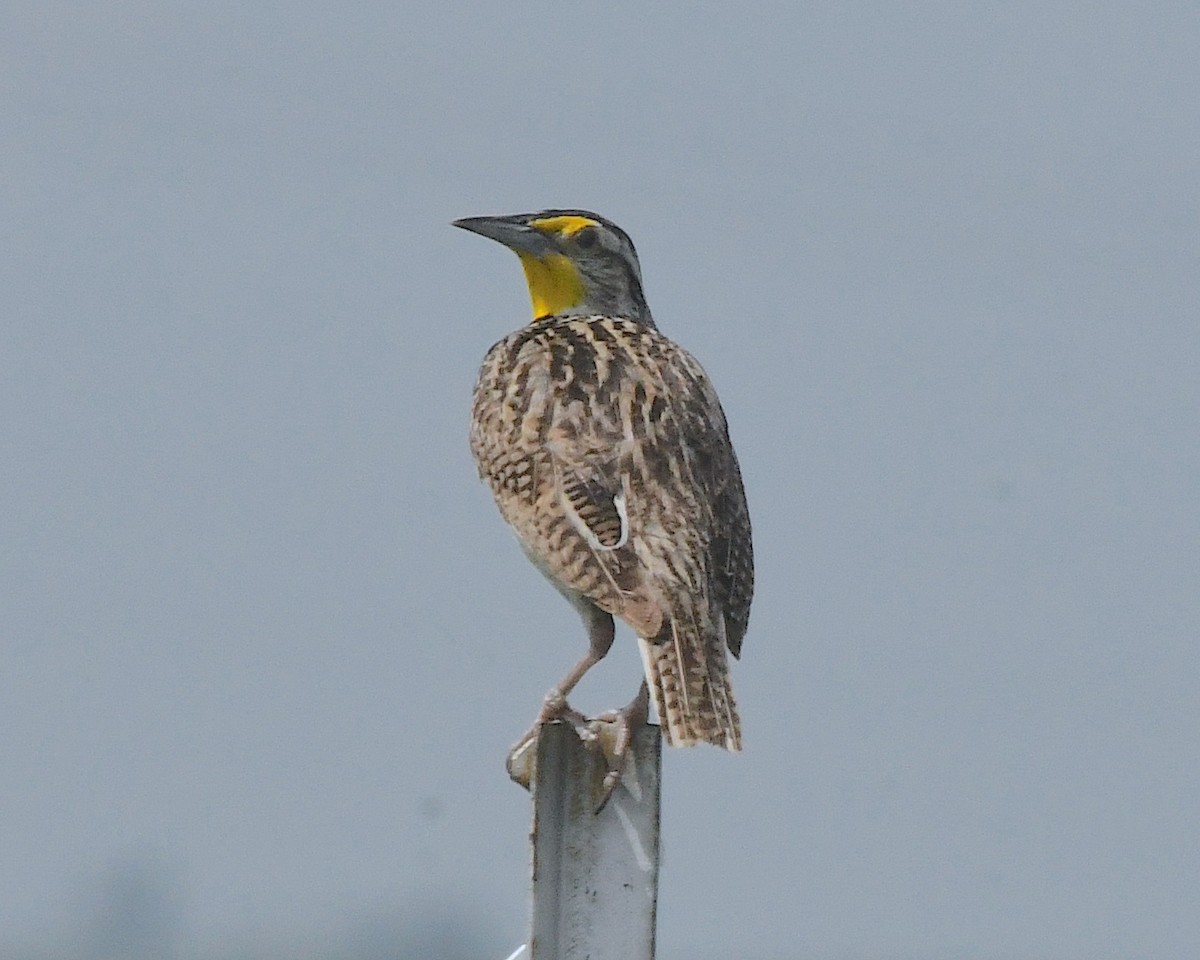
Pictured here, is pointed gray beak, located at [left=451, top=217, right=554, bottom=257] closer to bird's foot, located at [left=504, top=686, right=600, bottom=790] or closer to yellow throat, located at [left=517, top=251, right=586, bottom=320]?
yellow throat, located at [left=517, top=251, right=586, bottom=320]

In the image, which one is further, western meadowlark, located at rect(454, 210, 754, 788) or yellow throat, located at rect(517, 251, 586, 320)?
yellow throat, located at rect(517, 251, 586, 320)

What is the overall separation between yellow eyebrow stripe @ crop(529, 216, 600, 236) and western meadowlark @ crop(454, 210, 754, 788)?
495 mm

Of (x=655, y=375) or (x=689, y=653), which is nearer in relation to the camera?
(x=689, y=653)

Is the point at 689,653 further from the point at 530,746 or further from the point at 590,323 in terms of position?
the point at 590,323

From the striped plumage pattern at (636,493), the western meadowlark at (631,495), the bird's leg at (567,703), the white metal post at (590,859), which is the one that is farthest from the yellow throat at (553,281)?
the white metal post at (590,859)

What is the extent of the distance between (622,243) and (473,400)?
1.29 m

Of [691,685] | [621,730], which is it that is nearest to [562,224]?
[691,685]

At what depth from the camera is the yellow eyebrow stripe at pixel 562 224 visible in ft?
29.6

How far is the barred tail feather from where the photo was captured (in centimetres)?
616

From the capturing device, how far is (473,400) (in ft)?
27.0

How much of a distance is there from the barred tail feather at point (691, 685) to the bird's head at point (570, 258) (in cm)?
265

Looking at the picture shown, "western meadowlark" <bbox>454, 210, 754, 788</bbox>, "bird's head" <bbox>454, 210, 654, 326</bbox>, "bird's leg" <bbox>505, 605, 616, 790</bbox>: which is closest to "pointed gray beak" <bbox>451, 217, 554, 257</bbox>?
"bird's head" <bbox>454, 210, 654, 326</bbox>

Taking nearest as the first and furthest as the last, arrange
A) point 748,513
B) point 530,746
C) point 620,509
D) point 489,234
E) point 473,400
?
point 530,746 → point 620,509 → point 748,513 → point 473,400 → point 489,234

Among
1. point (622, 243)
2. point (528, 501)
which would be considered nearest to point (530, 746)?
point (528, 501)
